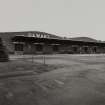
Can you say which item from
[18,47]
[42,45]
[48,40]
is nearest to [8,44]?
[18,47]

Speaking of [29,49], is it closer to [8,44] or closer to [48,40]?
[8,44]

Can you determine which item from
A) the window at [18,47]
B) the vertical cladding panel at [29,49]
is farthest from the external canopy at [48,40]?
the window at [18,47]

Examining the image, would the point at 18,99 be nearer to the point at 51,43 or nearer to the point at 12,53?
the point at 12,53

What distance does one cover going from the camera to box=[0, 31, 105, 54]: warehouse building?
90.1ft

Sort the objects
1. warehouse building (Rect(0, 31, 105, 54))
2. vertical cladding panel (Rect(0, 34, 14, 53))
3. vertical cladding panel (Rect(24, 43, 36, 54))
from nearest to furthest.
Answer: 1. vertical cladding panel (Rect(0, 34, 14, 53))
2. warehouse building (Rect(0, 31, 105, 54))
3. vertical cladding panel (Rect(24, 43, 36, 54))

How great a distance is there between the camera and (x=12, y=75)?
27.3 feet

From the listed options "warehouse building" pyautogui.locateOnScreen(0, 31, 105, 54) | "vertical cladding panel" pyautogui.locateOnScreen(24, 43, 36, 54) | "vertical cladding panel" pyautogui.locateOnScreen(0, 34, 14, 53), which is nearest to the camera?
"vertical cladding panel" pyautogui.locateOnScreen(0, 34, 14, 53)

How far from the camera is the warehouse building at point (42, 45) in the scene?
27.5 metres

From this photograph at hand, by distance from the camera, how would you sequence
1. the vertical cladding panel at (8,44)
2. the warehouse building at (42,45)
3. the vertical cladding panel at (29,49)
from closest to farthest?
the vertical cladding panel at (8,44) → the warehouse building at (42,45) → the vertical cladding panel at (29,49)

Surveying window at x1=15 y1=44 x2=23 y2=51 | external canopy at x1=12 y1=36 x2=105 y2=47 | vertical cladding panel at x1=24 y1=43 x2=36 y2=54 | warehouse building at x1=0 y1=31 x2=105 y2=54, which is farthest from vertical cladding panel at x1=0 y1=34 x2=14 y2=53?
vertical cladding panel at x1=24 y1=43 x2=36 y2=54

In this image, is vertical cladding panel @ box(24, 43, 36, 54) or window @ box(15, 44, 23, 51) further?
vertical cladding panel @ box(24, 43, 36, 54)

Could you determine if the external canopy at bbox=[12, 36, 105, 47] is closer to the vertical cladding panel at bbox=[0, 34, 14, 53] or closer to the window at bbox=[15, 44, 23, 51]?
the window at bbox=[15, 44, 23, 51]

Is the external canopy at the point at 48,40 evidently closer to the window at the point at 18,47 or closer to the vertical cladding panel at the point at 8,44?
the window at the point at 18,47

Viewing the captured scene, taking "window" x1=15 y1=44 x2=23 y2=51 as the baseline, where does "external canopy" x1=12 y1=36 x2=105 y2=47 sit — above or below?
above
